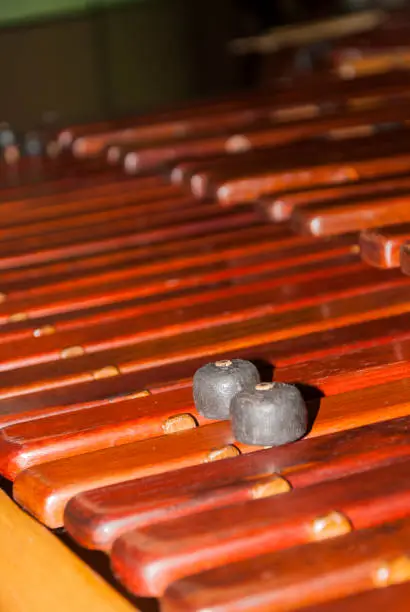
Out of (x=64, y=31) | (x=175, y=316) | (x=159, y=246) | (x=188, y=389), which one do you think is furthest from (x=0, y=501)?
(x=64, y=31)

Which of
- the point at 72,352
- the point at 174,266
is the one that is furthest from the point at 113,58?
the point at 72,352

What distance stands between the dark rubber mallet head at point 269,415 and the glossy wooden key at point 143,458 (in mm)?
42

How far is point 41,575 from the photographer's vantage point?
1.50 meters

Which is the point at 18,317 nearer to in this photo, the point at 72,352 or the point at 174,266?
the point at 72,352

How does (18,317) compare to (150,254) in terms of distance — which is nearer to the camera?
(18,317)

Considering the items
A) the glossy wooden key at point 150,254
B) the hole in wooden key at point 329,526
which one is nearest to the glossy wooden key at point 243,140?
the glossy wooden key at point 150,254

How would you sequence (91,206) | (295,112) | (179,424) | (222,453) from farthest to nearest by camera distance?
(295,112)
(91,206)
(179,424)
(222,453)

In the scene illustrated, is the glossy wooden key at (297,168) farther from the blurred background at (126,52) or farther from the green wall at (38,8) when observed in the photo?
the green wall at (38,8)

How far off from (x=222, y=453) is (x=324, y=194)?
1367 millimetres

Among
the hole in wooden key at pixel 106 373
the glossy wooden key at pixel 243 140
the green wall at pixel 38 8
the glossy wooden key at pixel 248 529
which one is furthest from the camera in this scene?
the green wall at pixel 38 8

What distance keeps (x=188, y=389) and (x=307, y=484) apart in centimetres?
40

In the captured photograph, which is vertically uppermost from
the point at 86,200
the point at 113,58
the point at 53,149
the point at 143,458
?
the point at 143,458

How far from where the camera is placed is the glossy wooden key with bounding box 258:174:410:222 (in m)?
2.79

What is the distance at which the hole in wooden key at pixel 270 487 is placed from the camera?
144 centimetres
